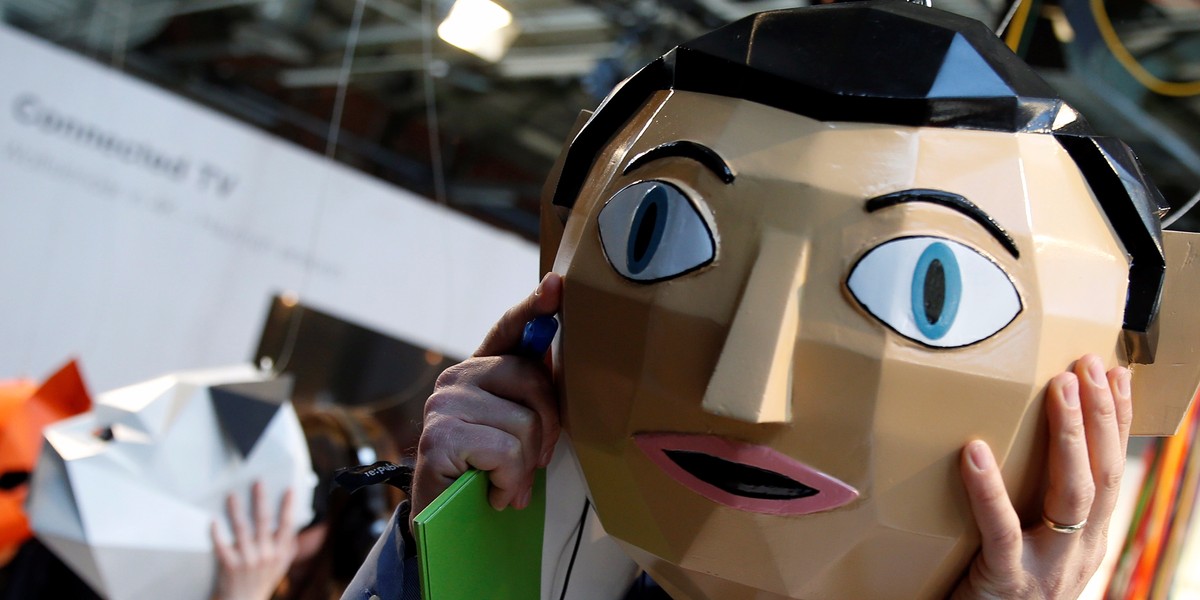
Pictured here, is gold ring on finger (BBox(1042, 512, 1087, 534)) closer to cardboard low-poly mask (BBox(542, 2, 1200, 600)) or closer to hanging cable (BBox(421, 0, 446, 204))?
cardboard low-poly mask (BBox(542, 2, 1200, 600))

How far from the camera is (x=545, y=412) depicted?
103 cm

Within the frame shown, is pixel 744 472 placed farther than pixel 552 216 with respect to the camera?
No

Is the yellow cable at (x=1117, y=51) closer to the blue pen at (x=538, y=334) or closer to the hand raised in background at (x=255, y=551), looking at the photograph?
the blue pen at (x=538, y=334)

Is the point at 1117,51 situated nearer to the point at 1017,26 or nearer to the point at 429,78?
the point at 1017,26

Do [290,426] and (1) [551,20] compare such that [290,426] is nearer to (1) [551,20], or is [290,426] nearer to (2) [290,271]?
(2) [290,271]

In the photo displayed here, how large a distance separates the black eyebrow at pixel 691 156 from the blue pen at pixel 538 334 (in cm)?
18

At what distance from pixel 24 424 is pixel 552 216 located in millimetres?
1769

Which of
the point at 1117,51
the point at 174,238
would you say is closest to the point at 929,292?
the point at 1117,51

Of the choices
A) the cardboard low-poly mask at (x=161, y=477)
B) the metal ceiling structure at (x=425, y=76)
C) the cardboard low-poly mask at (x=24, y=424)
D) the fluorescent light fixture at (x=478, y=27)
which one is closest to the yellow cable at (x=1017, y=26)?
the cardboard low-poly mask at (x=161, y=477)

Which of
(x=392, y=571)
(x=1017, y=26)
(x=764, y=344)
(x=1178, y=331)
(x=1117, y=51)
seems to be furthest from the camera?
(x=1117, y=51)

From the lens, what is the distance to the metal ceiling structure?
12.5ft

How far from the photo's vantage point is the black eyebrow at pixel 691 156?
878 mm

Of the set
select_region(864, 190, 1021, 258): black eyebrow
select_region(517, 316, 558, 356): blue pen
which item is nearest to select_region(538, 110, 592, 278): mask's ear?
select_region(517, 316, 558, 356): blue pen

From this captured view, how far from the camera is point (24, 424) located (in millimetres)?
2344
